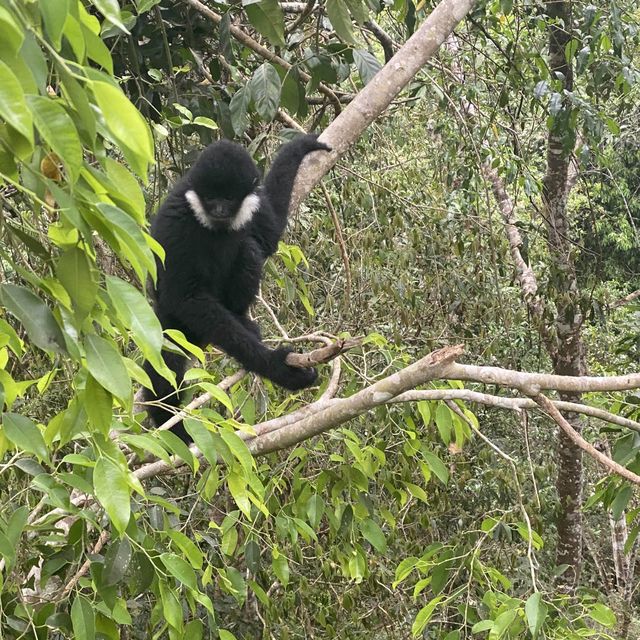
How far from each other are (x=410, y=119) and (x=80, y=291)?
208 inches

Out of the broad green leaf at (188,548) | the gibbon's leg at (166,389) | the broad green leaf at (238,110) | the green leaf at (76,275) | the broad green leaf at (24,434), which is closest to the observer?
the green leaf at (76,275)

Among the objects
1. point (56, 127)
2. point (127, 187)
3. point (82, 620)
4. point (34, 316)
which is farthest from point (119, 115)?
point (82, 620)

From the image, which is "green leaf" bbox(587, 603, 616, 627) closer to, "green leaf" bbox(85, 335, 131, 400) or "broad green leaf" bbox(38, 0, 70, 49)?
"green leaf" bbox(85, 335, 131, 400)

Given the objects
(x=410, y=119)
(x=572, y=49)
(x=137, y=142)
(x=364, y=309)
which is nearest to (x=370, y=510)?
(x=364, y=309)

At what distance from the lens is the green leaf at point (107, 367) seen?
1076 mm

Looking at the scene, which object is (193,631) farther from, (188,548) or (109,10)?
(109,10)

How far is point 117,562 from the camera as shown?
2193 millimetres

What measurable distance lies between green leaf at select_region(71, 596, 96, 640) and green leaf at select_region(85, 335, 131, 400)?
1.10 m

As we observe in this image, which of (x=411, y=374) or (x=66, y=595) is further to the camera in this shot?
(x=66, y=595)

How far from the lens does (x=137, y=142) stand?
2.89 feet

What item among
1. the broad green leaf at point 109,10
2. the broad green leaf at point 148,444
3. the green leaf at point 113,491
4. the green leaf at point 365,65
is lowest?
the broad green leaf at point 148,444

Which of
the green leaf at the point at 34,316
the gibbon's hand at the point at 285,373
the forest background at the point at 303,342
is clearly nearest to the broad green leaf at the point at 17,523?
the forest background at the point at 303,342

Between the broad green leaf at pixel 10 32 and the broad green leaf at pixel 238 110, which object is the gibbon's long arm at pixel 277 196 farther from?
the broad green leaf at pixel 10 32

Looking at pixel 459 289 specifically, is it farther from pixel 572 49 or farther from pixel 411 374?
pixel 411 374
